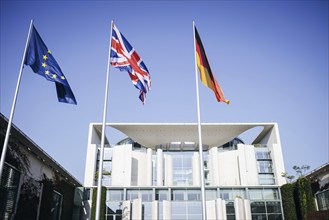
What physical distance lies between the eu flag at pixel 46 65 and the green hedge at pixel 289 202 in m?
29.3

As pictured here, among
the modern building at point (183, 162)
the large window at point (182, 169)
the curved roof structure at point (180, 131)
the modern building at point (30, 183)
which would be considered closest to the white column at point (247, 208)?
the modern building at point (183, 162)

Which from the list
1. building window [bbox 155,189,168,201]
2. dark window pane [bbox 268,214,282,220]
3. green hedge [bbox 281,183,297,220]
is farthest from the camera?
building window [bbox 155,189,168,201]

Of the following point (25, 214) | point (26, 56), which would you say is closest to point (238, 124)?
point (25, 214)

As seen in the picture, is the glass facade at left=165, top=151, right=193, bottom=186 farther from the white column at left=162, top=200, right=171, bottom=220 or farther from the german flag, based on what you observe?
the german flag

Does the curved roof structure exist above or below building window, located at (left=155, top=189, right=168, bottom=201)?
above

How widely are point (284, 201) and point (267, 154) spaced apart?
13.1 meters

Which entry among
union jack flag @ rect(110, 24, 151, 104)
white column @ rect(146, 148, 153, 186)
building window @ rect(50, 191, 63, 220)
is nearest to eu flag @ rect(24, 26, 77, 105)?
union jack flag @ rect(110, 24, 151, 104)

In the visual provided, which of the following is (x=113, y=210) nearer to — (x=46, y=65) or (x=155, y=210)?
(x=155, y=210)

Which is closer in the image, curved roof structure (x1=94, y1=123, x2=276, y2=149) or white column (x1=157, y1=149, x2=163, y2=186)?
white column (x1=157, y1=149, x2=163, y2=186)

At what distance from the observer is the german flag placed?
47.2 ft

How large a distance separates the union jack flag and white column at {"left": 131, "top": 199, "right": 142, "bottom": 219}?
23.4m

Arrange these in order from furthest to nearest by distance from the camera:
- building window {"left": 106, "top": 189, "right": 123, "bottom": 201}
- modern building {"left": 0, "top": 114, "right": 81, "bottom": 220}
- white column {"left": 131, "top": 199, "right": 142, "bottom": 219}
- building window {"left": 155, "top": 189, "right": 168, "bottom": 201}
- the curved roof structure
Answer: the curved roof structure → building window {"left": 155, "top": 189, "right": 168, "bottom": 201} → building window {"left": 106, "top": 189, "right": 123, "bottom": 201} → white column {"left": 131, "top": 199, "right": 142, "bottom": 219} → modern building {"left": 0, "top": 114, "right": 81, "bottom": 220}

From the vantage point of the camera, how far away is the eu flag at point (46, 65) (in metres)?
14.4

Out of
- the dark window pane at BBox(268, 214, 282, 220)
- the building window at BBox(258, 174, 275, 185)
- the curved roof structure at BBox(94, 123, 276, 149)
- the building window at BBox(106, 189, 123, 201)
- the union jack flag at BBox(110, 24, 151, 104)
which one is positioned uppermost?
the curved roof structure at BBox(94, 123, 276, 149)
